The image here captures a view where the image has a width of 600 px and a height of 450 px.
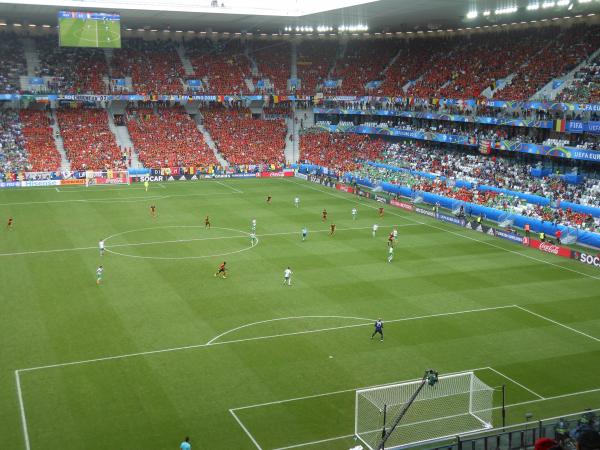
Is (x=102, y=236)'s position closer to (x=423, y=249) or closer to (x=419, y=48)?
(x=423, y=249)

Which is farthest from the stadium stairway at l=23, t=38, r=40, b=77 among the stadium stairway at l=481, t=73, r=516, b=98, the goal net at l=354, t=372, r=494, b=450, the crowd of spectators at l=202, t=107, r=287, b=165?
the goal net at l=354, t=372, r=494, b=450

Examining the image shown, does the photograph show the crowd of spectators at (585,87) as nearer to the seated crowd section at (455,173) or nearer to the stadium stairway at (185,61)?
the seated crowd section at (455,173)

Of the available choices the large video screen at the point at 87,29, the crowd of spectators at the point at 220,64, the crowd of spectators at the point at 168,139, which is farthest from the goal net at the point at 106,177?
the crowd of spectators at the point at 220,64

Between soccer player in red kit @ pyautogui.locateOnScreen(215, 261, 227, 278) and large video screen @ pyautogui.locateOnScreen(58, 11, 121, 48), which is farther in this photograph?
large video screen @ pyautogui.locateOnScreen(58, 11, 121, 48)

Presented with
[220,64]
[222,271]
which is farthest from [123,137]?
[222,271]

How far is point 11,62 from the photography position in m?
80.1

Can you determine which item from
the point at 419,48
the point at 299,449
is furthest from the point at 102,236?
the point at 419,48

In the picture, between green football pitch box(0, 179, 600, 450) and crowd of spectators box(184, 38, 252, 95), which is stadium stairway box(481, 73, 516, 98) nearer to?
green football pitch box(0, 179, 600, 450)

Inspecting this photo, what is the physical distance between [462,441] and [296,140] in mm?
74023

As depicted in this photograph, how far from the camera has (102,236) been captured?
1796 inches

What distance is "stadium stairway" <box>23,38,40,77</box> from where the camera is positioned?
265 feet

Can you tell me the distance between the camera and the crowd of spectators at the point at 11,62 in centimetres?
7756

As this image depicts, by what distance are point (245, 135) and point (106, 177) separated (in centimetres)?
2132

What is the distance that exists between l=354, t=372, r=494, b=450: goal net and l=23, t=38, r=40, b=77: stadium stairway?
7242 cm
